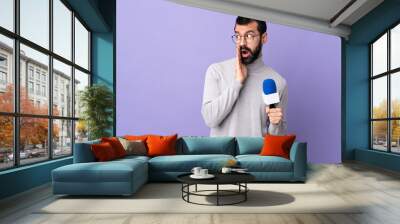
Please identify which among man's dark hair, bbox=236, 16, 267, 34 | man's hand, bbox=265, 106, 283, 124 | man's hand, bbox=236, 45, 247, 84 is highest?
A: man's dark hair, bbox=236, 16, 267, 34

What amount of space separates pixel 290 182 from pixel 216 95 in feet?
9.66

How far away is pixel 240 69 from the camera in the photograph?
27.4 ft

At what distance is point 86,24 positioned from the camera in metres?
8.25

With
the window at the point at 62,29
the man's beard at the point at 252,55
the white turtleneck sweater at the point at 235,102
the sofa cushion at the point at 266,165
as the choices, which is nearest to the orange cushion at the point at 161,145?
the sofa cushion at the point at 266,165

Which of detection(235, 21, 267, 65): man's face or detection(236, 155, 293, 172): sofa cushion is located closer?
detection(236, 155, 293, 172): sofa cushion

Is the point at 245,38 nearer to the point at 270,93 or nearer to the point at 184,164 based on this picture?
the point at 270,93

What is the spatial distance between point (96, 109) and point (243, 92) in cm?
304

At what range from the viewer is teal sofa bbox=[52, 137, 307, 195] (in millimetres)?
4777

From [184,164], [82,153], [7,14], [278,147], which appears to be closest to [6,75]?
[7,14]

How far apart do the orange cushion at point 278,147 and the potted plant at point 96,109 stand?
3.23 meters

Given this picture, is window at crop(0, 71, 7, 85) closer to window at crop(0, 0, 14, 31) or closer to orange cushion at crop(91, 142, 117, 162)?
window at crop(0, 0, 14, 31)

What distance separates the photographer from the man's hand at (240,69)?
→ 8.28 m

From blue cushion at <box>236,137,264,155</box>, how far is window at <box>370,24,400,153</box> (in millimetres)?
3196

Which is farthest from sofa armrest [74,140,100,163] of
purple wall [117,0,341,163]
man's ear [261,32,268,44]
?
man's ear [261,32,268,44]
